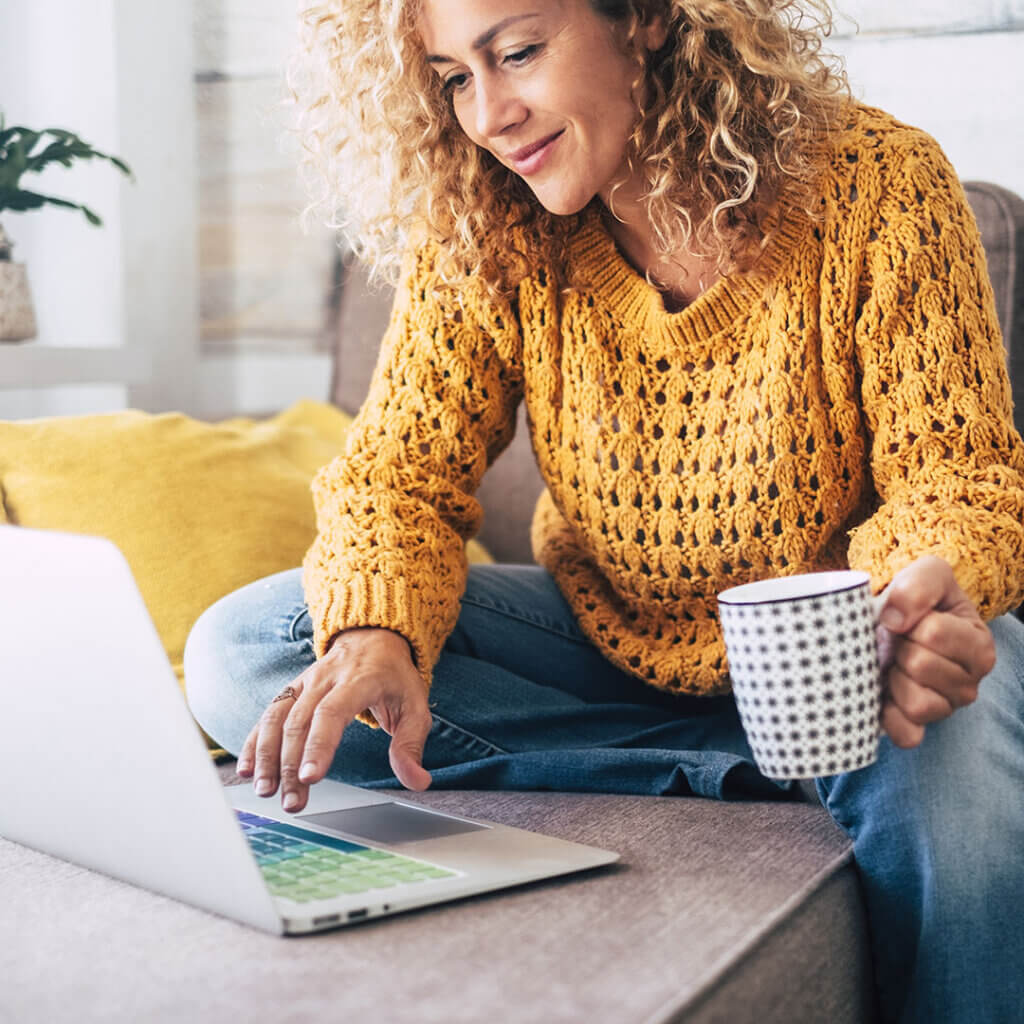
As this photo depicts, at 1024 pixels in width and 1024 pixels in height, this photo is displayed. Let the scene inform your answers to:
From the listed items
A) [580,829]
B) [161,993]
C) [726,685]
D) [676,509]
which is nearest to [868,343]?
[676,509]

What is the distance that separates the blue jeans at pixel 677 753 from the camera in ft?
2.58

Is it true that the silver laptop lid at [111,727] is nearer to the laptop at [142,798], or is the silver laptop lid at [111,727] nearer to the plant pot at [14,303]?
the laptop at [142,798]

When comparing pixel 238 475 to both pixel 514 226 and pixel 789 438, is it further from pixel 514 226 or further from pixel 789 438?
pixel 789 438

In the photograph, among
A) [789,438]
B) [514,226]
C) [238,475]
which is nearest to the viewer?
[789,438]

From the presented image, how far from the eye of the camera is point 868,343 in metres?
0.96

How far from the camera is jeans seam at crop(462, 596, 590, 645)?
118 centimetres

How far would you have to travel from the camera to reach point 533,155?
1017 millimetres

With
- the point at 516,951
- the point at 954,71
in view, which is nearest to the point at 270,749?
the point at 516,951

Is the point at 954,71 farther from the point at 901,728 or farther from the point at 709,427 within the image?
the point at 901,728

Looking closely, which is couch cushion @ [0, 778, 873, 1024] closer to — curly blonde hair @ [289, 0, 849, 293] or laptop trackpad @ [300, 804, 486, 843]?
laptop trackpad @ [300, 804, 486, 843]

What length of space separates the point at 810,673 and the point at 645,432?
1.40 ft

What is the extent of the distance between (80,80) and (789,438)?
1.47 meters

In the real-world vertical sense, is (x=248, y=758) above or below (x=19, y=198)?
below

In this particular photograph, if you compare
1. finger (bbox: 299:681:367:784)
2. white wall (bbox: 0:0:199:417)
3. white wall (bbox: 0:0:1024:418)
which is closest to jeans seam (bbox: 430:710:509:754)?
finger (bbox: 299:681:367:784)
